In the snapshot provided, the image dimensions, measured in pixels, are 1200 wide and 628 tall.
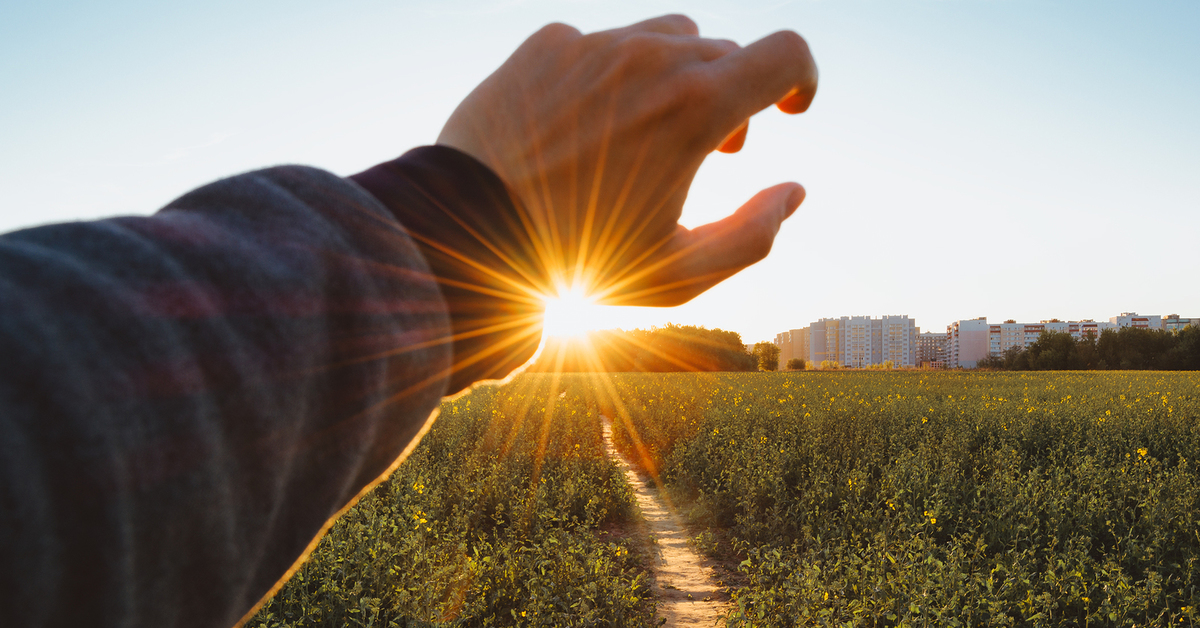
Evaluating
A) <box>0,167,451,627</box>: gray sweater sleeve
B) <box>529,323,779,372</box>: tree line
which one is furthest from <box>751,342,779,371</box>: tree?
<box>0,167,451,627</box>: gray sweater sleeve

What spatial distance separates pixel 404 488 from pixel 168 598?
692 cm

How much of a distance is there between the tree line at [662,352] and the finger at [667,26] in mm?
56524

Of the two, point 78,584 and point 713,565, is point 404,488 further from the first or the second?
point 78,584

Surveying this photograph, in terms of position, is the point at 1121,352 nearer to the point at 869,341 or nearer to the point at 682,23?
the point at 682,23

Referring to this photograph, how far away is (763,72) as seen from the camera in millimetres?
655

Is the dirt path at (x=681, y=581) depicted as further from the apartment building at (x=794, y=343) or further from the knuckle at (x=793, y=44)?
the apartment building at (x=794, y=343)

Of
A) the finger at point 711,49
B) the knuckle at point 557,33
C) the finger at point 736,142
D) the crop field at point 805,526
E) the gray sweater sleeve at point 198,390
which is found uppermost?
the knuckle at point 557,33

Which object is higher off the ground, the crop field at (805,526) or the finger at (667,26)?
the finger at (667,26)

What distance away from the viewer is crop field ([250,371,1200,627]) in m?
3.94

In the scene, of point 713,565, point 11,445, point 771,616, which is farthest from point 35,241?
point 713,565

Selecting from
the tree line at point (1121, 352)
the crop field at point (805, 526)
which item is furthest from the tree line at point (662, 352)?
the crop field at point (805, 526)

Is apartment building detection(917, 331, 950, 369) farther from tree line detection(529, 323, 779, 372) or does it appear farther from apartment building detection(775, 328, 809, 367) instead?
tree line detection(529, 323, 779, 372)

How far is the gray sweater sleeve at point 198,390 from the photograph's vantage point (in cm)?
26

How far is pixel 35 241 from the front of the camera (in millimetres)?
341
